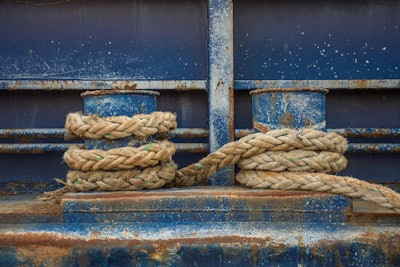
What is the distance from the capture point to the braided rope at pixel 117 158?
55.7 inches

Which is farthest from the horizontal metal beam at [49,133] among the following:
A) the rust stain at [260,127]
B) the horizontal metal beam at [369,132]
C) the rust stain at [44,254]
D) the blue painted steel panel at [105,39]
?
the rust stain at [44,254]

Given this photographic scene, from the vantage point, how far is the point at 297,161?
143 cm

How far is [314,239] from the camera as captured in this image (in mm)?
1291

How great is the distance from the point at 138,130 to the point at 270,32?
1044mm

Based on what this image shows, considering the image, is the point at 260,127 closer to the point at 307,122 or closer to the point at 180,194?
the point at 307,122

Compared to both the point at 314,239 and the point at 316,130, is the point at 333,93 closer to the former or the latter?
the point at 316,130

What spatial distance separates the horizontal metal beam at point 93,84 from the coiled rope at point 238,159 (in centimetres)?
62

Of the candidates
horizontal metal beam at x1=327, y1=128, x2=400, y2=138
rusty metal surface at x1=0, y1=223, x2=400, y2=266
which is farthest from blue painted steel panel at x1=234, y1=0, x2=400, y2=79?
rusty metal surface at x1=0, y1=223, x2=400, y2=266

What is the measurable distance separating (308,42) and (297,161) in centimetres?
96

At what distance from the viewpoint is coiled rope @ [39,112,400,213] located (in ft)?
4.62

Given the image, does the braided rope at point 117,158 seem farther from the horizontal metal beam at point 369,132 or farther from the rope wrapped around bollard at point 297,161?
the horizontal metal beam at point 369,132

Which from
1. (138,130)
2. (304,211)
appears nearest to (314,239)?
(304,211)

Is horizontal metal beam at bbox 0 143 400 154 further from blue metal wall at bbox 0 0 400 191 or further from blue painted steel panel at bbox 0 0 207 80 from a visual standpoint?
blue painted steel panel at bbox 0 0 207 80

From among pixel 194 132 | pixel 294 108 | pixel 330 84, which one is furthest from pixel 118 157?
pixel 330 84
